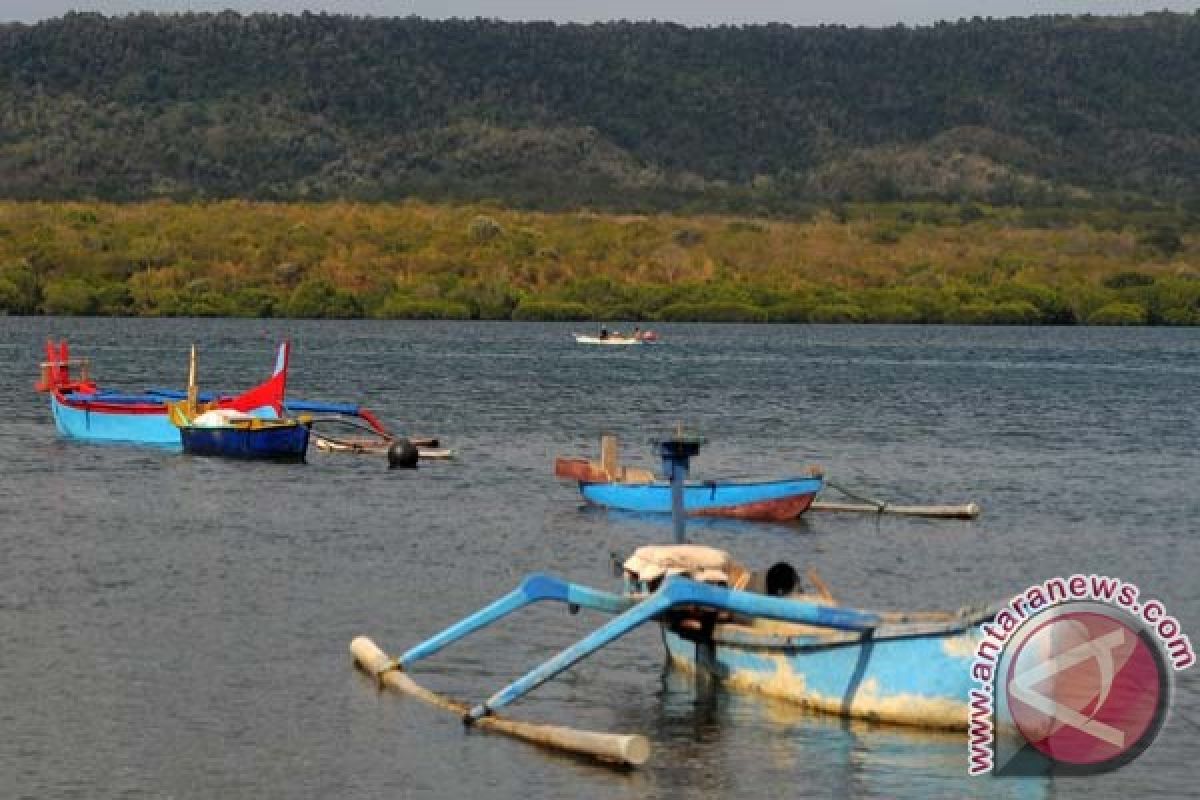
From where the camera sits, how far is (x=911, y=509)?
176 ft

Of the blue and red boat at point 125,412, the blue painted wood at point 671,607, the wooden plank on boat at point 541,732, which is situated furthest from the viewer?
the blue and red boat at point 125,412

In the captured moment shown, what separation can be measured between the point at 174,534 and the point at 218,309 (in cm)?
14225

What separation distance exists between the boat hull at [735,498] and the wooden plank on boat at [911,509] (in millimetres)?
1888

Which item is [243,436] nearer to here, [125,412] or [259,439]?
[259,439]

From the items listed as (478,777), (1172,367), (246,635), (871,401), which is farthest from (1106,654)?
(1172,367)

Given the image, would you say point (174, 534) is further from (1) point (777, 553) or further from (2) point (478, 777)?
(2) point (478, 777)

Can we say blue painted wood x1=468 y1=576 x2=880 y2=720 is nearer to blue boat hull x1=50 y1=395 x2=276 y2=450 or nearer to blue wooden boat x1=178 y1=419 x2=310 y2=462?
blue wooden boat x1=178 y1=419 x2=310 y2=462

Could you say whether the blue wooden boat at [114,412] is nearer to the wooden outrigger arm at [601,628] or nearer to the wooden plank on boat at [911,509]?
the wooden plank on boat at [911,509]

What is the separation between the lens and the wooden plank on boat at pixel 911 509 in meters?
53.1

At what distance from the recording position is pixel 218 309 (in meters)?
189

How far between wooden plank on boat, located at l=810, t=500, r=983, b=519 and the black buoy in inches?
491

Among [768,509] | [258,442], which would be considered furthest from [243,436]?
[768,509]
